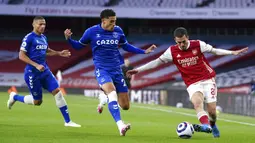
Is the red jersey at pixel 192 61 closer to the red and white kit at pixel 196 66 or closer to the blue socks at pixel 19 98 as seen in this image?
the red and white kit at pixel 196 66

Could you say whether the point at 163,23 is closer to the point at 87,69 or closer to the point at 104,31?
the point at 87,69

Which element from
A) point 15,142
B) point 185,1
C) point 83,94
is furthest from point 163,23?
point 15,142

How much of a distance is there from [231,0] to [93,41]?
32.8 m

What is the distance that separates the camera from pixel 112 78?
12.2 metres

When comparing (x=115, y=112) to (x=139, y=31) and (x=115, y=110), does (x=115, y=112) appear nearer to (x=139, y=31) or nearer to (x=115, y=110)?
(x=115, y=110)

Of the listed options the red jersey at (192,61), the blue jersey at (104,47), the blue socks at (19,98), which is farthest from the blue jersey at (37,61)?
the red jersey at (192,61)

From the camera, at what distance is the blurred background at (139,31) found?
140 feet

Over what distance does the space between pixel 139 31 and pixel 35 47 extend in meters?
35.2

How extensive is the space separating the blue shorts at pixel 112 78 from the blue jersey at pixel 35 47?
201 cm

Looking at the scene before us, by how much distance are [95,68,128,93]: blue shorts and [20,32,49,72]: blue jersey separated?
201 cm

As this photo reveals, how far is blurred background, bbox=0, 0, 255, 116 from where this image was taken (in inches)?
1683

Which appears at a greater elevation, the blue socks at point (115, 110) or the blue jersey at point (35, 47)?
the blue jersey at point (35, 47)

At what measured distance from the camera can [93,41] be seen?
1213 centimetres

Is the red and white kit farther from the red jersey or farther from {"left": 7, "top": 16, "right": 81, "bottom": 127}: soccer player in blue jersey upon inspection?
{"left": 7, "top": 16, "right": 81, "bottom": 127}: soccer player in blue jersey
